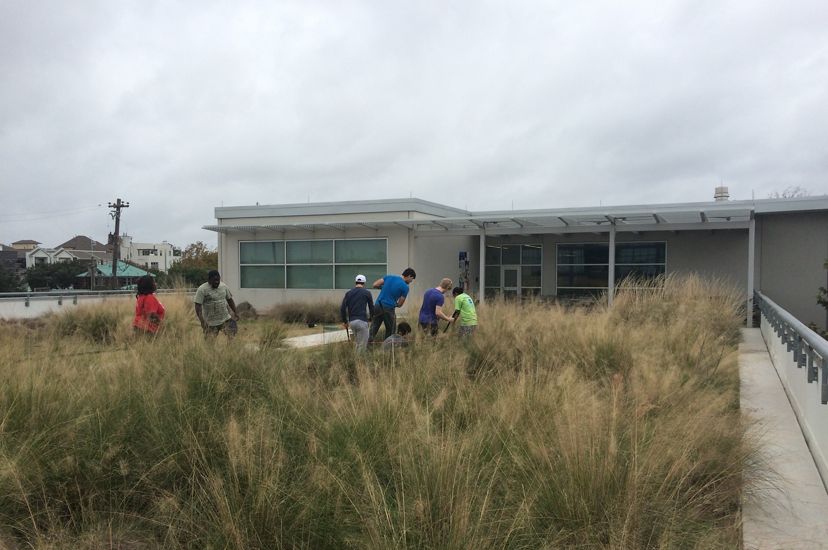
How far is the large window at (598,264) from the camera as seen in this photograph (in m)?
23.4

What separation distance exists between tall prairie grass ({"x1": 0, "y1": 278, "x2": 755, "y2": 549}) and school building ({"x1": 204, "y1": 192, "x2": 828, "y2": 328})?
47.3 feet

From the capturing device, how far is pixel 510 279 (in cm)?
2642

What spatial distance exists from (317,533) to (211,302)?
706 centimetres

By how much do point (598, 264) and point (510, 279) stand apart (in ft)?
12.3

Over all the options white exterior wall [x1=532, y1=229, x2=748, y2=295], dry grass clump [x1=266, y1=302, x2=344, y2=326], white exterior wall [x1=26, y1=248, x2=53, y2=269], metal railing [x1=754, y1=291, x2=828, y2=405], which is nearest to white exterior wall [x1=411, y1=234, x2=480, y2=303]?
dry grass clump [x1=266, y1=302, x2=344, y2=326]

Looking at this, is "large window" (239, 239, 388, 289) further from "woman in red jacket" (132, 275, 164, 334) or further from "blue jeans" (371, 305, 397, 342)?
"woman in red jacket" (132, 275, 164, 334)

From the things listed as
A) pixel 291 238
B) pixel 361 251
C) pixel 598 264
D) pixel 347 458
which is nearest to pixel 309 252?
pixel 291 238

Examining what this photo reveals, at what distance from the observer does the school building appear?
1966cm

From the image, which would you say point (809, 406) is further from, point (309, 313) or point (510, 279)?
point (510, 279)

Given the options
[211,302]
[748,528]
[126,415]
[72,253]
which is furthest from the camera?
[72,253]

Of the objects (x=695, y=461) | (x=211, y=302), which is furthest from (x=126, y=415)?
(x=211, y=302)

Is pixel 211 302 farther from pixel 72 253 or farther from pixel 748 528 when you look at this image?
pixel 72 253

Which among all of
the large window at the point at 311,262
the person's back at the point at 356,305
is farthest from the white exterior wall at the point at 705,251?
the person's back at the point at 356,305

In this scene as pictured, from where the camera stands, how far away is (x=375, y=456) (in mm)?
3686
